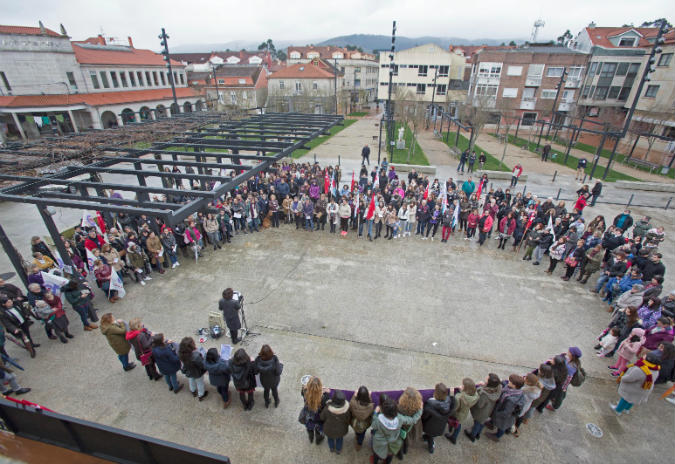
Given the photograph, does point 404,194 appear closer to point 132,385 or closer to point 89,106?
point 132,385

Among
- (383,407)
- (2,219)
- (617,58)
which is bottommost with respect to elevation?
(2,219)

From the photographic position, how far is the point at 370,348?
7.46 meters

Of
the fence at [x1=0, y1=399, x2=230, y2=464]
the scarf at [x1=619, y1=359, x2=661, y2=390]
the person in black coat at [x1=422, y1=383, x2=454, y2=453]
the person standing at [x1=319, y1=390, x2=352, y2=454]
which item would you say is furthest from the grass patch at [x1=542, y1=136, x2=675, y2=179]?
the fence at [x1=0, y1=399, x2=230, y2=464]

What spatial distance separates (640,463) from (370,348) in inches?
190

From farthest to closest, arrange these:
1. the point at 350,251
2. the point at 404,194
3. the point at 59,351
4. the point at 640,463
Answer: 1. the point at 404,194
2. the point at 350,251
3. the point at 59,351
4. the point at 640,463

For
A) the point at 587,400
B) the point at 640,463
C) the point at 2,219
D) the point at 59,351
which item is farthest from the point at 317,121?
the point at 2,219

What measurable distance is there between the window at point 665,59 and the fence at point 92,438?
44063 mm

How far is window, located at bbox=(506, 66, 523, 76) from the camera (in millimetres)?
43719

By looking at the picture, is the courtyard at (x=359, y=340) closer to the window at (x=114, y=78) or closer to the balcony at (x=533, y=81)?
the window at (x=114, y=78)

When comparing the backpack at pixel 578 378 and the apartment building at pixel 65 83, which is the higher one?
the apartment building at pixel 65 83

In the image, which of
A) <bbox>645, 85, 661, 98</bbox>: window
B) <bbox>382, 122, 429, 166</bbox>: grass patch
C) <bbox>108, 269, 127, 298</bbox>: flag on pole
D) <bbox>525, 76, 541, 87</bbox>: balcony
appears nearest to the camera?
<bbox>108, 269, 127, 298</bbox>: flag on pole

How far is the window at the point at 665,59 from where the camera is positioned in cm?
2884

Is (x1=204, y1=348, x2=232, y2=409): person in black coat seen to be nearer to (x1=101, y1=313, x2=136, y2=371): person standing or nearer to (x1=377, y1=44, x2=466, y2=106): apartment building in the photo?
(x1=101, y1=313, x2=136, y2=371): person standing

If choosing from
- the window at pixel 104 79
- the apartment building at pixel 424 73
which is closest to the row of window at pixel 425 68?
the apartment building at pixel 424 73
